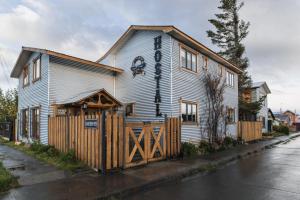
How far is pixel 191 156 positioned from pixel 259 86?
24.2 m

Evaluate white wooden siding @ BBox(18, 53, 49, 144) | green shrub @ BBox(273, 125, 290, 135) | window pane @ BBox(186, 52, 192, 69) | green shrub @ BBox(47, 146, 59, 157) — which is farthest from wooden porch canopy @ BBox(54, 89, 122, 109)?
green shrub @ BBox(273, 125, 290, 135)

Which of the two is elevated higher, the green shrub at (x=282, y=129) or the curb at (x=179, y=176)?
the curb at (x=179, y=176)

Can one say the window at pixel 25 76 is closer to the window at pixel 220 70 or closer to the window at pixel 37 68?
the window at pixel 37 68

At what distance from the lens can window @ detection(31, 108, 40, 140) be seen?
1401cm

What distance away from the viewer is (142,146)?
32.9ft

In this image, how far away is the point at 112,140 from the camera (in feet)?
27.2

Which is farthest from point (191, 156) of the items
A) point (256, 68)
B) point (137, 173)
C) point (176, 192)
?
point (256, 68)

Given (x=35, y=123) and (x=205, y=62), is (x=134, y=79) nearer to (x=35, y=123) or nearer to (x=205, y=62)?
(x=205, y=62)

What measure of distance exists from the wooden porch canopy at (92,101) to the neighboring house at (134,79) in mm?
113

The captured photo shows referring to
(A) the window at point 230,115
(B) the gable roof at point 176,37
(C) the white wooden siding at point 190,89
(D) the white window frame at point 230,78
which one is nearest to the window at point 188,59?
(C) the white wooden siding at point 190,89

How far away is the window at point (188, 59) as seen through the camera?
14305 millimetres

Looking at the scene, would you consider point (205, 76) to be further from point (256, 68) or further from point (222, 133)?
point (256, 68)

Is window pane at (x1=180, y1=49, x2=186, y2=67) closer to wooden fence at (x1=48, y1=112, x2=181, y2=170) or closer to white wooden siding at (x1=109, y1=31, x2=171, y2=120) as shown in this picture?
white wooden siding at (x1=109, y1=31, x2=171, y2=120)

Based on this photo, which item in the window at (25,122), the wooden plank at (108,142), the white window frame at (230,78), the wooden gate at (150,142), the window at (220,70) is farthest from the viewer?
the white window frame at (230,78)
